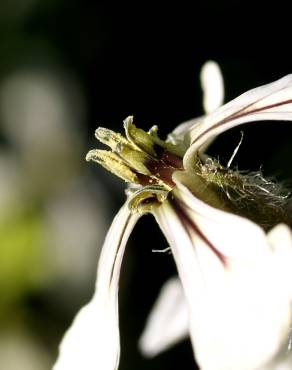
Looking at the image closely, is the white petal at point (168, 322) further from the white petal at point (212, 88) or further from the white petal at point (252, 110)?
the white petal at point (252, 110)

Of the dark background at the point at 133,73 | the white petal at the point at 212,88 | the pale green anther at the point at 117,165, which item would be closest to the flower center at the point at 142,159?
the pale green anther at the point at 117,165

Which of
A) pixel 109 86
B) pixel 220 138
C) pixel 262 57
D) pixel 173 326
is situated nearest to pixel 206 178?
pixel 173 326

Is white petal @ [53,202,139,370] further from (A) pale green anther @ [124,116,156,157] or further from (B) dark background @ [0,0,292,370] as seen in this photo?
(B) dark background @ [0,0,292,370]

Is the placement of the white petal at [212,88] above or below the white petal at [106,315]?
above

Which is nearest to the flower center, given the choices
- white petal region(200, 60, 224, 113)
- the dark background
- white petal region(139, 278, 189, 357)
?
white petal region(200, 60, 224, 113)

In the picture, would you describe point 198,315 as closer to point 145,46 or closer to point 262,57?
point 262,57

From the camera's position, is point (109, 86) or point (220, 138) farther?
point (109, 86)

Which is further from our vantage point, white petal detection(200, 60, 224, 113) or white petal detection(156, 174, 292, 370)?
white petal detection(200, 60, 224, 113)
